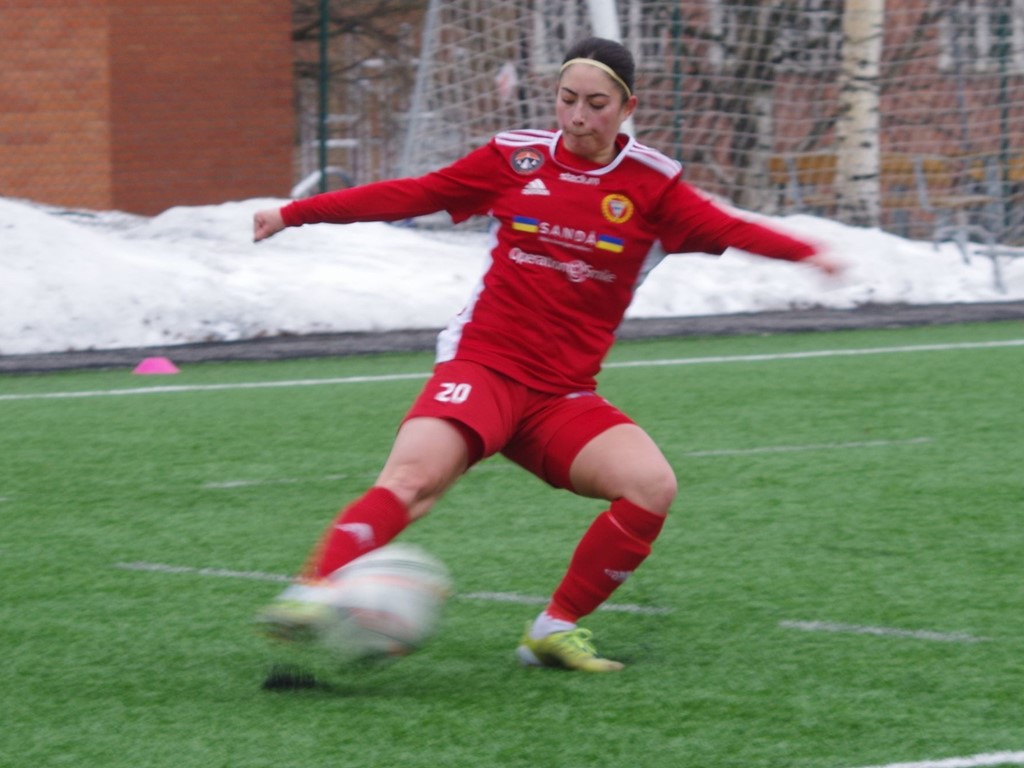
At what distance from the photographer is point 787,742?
3936mm

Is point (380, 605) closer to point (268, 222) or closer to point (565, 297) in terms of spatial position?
point (565, 297)

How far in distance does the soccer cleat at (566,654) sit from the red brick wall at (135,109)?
13.8 metres

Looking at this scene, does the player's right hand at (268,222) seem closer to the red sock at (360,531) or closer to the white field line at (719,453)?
the red sock at (360,531)

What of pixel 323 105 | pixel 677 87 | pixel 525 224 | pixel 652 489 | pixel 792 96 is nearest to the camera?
pixel 652 489

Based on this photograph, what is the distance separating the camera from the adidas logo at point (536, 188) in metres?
4.71

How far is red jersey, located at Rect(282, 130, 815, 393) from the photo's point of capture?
467 cm

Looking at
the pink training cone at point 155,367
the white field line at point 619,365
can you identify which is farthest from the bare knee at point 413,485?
the pink training cone at point 155,367

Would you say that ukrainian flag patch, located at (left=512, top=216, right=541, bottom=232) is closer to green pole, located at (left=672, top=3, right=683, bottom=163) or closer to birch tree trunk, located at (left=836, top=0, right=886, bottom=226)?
green pole, located at (left=672, top=3, right=683, bottom=163)

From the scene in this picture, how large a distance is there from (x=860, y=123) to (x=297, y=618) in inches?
523

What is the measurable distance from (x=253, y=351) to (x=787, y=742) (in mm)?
8070

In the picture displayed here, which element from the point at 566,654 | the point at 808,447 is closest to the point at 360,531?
the point at 566,654

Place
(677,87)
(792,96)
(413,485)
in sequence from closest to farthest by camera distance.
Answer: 1. (413,485)
2. (677,87)
3. (792,96)

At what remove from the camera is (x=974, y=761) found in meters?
3.76

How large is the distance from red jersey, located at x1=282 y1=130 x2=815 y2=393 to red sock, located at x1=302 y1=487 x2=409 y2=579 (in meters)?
Answer: 0.51
